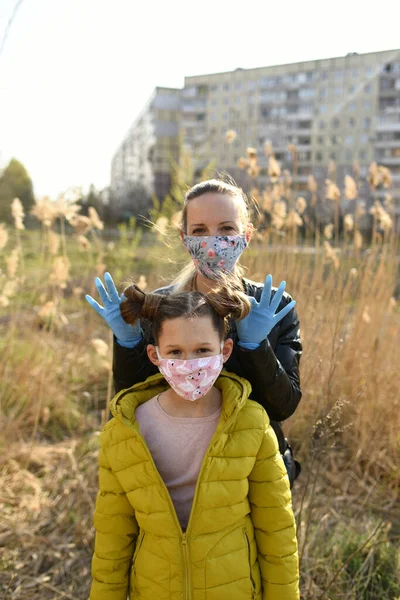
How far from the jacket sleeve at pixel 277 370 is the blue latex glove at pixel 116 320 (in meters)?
0.37

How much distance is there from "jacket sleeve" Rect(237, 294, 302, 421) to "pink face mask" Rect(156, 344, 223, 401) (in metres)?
0.15

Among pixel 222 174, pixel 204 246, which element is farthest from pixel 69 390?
pixel 204 246

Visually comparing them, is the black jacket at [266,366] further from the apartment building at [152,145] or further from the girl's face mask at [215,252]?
the apartment building at [152,145]

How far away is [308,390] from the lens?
326 cm

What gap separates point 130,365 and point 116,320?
18cm

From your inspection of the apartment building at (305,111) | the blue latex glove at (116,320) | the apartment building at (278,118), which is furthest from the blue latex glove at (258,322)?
the apartment building at (305,111)

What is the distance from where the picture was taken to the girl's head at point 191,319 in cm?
169

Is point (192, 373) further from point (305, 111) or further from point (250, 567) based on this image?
point (305, 111)

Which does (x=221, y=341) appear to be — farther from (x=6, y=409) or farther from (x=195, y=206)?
(x=6, y=409)

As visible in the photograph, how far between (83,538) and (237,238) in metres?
2.00

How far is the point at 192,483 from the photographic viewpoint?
5.77 feet

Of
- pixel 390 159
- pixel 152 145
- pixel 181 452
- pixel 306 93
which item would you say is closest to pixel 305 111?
pixel 306 93

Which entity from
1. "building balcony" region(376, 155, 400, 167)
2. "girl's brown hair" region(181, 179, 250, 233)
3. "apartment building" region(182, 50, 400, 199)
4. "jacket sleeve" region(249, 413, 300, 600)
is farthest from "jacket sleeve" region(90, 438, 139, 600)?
"building balcony" region(376, 155, 400, 167)

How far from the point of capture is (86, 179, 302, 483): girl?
1.81 meters
